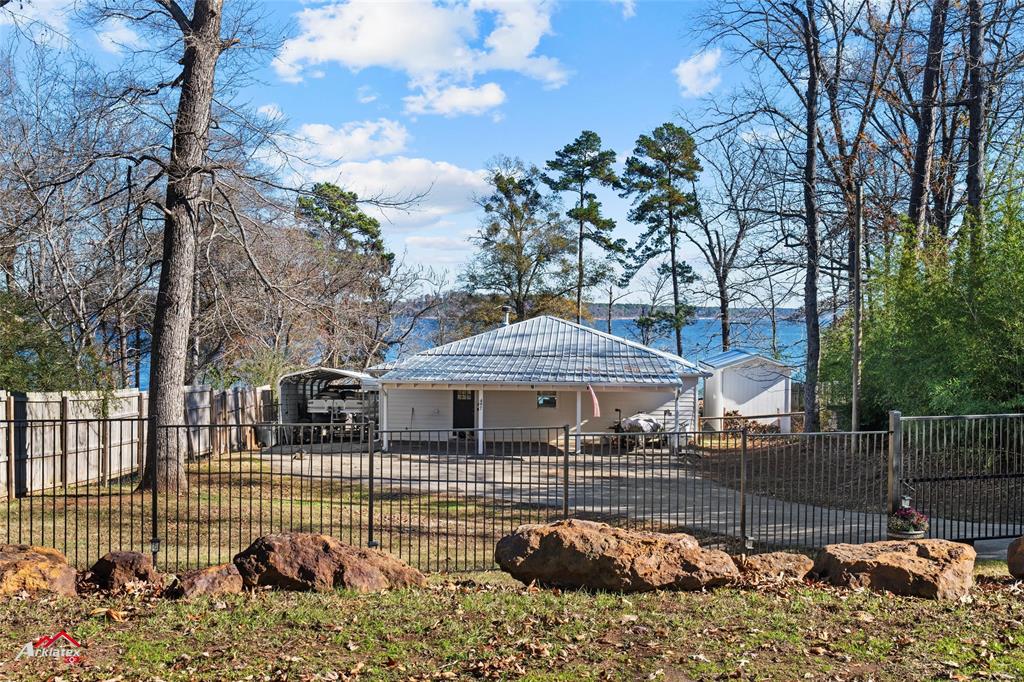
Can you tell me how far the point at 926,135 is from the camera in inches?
755

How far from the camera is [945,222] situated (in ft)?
70.9

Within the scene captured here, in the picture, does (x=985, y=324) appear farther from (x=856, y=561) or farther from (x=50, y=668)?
(x=50, y=668)

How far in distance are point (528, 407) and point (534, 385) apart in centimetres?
276

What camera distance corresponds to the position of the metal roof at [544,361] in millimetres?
25297

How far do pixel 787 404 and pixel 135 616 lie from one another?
28.9 m

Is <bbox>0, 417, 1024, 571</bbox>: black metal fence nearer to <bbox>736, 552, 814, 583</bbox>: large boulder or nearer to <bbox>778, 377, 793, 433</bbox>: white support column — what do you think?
<bbox>736, 552, 814, 583</bbox>: large boulder

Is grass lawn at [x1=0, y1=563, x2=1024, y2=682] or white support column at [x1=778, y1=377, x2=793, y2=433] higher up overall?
white support column at [x1=778, y1=377, x2=793, y2=433]

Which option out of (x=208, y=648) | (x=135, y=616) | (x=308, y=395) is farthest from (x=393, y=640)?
(x=308, y=395)

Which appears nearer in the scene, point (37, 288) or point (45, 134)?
point (45, 134)

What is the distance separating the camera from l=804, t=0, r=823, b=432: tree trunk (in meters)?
19.9

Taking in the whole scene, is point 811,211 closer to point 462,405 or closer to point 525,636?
point 462,405

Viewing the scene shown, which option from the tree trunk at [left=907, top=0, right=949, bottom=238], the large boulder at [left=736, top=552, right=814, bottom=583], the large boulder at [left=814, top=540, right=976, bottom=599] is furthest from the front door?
the large boulder at [left=814, top=540, right=976, bottom=599]

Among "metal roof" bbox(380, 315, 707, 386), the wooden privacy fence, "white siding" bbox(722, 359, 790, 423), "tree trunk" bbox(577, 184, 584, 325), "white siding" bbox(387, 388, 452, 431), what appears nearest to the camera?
the wooden privacy fence

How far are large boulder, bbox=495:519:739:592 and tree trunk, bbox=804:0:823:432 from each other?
1417cm
